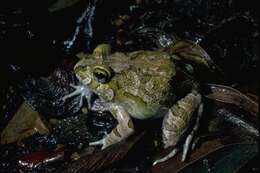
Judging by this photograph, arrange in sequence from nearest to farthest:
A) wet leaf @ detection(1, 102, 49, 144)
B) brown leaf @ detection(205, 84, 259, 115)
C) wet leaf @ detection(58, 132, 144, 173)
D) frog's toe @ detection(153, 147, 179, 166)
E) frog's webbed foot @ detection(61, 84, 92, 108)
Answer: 1. wet leaf @ detection(58, 132, 144, 173)
2. frog's toe @ detection(153, 147, 179, 166)
3. brown leaf @ detection(205, 84, 259, 115)
4. wet leaf @ detection(1, 102, 49, 144)
5. frog's webbed foot @ detection(61, 84, 92, 108)

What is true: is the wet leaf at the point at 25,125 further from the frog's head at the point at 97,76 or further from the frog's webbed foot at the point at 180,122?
the frog's webbed foot at the point at 180,122

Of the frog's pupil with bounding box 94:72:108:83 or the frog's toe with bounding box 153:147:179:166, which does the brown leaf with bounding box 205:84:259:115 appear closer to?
the frog's toe with bounding box 153:147:179:166

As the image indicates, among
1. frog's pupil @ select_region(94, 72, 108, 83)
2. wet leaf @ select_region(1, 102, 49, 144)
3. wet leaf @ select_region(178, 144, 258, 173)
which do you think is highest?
frog's pupil @ select_region(94, 72, 108, 83)

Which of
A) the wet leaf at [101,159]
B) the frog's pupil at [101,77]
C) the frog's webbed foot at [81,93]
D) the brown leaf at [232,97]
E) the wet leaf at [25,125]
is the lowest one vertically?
the wet leaf at [101,159]

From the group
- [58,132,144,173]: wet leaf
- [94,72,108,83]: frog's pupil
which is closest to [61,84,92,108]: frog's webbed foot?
[94,72,108,83]: frog's pupil

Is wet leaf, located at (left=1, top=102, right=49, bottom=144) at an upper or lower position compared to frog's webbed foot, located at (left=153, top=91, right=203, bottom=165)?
upper

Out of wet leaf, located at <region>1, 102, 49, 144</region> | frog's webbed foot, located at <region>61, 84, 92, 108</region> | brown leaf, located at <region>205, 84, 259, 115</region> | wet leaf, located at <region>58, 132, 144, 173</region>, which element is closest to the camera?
wet leaf, located at <region>58, 132, 144, 173</region>

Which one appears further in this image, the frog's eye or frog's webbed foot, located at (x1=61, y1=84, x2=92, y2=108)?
frog's webbed foot, located at (x1=61, y1=84, x2=92, y2=108)

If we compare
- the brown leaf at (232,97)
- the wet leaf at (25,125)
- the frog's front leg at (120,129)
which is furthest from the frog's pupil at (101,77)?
the brown leaf at (232,97)
